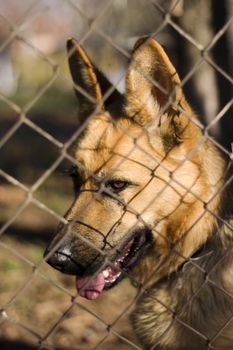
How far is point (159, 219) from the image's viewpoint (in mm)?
3340

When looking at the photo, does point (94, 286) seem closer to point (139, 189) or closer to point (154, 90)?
point (139, 189)

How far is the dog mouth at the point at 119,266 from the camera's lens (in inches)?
127

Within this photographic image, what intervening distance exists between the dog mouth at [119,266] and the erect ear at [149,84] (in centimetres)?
67

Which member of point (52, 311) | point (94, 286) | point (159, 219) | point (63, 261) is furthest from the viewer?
point (52, 311)

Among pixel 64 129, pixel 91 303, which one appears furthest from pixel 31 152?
pixel 91 303

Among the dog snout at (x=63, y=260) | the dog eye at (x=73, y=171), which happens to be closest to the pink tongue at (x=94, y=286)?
the dog snout at (x=63, y=260)

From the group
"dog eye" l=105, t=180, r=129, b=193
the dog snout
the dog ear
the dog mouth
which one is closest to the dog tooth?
the dog mouth

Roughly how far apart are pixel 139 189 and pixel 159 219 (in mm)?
213

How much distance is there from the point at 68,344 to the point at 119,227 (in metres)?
1.39

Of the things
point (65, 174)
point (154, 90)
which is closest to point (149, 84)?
point (154, 90)

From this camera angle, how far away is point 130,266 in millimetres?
3318

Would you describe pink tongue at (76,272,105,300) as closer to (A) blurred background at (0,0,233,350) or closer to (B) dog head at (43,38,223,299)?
(B) dog head at (43,38,223,299)

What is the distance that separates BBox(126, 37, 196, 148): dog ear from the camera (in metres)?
2.76

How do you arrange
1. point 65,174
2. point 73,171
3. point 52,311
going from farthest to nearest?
point 52,311, point 65,174, point 73,171
